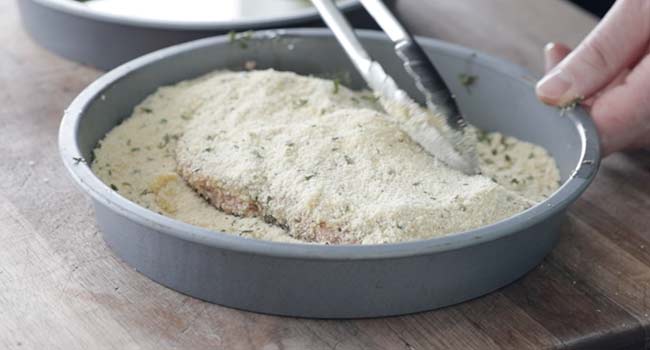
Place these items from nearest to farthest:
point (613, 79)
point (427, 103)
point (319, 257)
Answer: point (319, 257)
point (427, 103)
point (613, 79)

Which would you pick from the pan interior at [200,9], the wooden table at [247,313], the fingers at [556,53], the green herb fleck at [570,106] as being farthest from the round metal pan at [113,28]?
the green herb fleck at [570,106]

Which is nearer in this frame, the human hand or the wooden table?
the wooden table

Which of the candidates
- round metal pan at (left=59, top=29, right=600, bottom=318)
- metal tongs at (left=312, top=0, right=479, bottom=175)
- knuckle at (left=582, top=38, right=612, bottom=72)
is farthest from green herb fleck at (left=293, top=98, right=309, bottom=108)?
knuckle at (left=582, top=38, right=612, bottom=72)

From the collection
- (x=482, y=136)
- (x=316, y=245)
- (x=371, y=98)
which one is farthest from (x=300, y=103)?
(x=316, y=245)

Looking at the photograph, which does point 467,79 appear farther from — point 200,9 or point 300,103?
point 200,9

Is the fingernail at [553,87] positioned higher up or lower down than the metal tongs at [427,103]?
lower down

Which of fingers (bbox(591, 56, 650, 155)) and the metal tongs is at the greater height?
the metal tongs

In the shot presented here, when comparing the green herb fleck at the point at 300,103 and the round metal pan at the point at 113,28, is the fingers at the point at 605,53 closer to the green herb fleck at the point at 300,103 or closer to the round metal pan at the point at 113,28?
the green herb fleck at the point at 300,103

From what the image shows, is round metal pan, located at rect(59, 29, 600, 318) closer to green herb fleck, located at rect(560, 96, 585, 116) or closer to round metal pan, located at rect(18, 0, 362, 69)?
green herb fleck, located at rect(560, 96, 585, 116)
